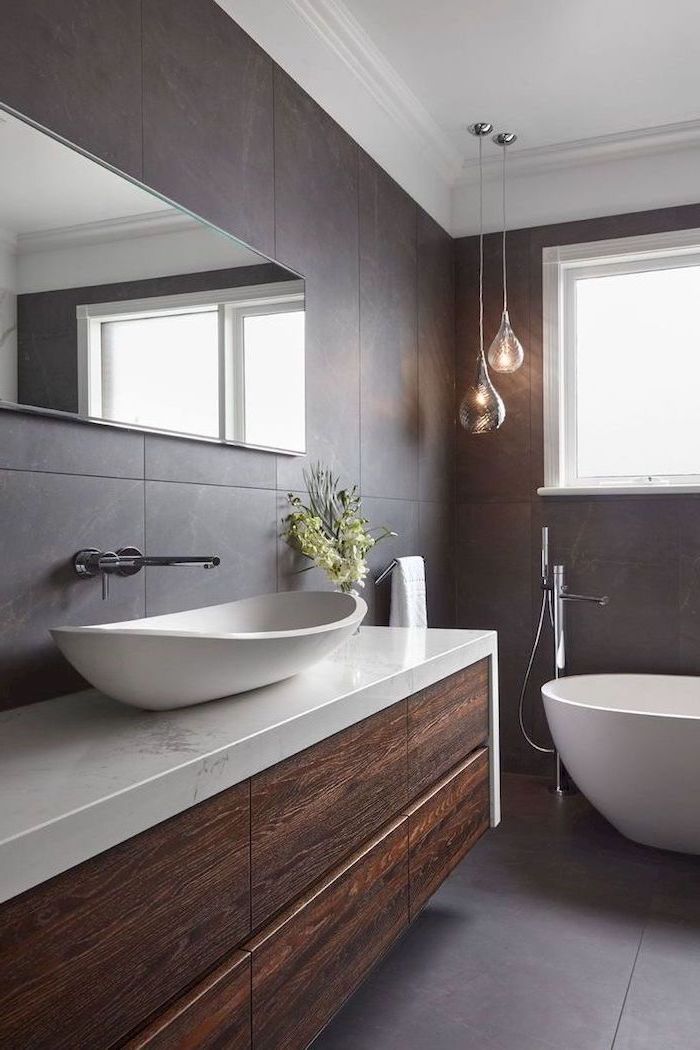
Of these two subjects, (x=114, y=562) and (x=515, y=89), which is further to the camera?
(x=515, y=89)

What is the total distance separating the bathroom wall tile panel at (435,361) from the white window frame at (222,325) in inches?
44.3

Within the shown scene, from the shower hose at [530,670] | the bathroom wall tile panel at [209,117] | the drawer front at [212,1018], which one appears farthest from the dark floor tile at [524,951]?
the bathroom wall tile panel at [209,117]

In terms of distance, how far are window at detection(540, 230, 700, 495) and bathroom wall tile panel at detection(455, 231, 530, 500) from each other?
10cm

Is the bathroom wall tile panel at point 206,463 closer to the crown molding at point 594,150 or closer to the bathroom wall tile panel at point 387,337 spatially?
the bathroom wall tile panel at point 387,337

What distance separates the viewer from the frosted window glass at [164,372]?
1.83 metres

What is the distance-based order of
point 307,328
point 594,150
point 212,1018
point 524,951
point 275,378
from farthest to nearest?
point 594,150 < point 307,328 < point 275,378 < point 524,951 < point 212,1018

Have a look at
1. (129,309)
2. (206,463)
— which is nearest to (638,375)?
(206,463)

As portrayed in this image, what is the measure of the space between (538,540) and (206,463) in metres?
2.07

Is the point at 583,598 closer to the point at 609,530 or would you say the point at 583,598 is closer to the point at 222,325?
the point at 609,530

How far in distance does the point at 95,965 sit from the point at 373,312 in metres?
2.50

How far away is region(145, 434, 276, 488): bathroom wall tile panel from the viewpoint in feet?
6.51

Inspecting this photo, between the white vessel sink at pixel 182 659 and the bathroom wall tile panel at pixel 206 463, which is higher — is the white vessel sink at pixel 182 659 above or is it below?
below

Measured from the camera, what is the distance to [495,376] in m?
3.93

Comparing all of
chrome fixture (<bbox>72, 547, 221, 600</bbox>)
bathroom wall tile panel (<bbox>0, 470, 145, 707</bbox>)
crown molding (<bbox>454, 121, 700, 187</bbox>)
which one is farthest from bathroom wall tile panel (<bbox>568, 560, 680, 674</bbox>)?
bathroom wall tile panel (<bbox>0, 470, 145, 707</bbox>)
